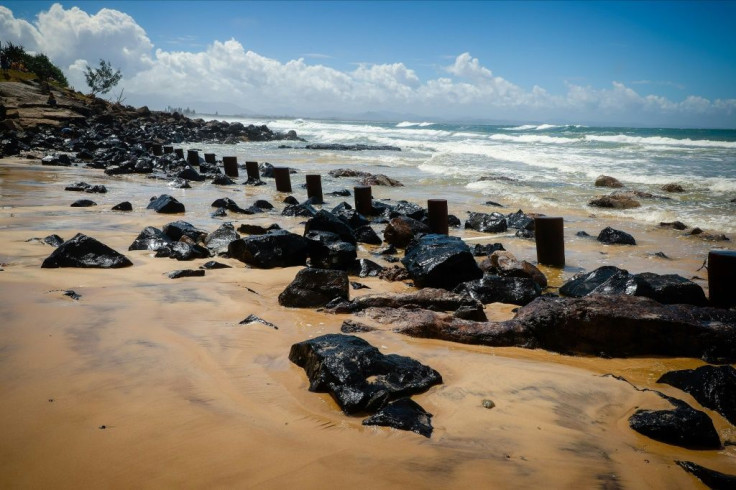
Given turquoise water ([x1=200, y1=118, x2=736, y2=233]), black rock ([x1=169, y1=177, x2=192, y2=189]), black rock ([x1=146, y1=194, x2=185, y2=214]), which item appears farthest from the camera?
black rock ([x1=169, y1=177, x2=192, y2=189])

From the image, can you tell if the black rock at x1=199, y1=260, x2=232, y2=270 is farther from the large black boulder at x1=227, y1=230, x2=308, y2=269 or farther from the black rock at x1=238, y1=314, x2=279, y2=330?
the black rock at x1=238, y1=314, x2=279, y2=330

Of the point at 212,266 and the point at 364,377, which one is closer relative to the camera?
the point at 364,377

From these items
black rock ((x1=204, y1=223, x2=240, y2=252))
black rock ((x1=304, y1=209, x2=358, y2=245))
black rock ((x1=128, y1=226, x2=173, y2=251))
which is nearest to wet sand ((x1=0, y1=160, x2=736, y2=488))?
black rock ((x1=128, y1=226, x2=173, y2=251))

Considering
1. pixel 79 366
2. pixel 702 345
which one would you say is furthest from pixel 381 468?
pixel 702 345

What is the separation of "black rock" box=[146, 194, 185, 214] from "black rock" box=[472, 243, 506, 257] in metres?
6.23

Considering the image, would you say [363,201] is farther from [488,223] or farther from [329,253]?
[329,253]

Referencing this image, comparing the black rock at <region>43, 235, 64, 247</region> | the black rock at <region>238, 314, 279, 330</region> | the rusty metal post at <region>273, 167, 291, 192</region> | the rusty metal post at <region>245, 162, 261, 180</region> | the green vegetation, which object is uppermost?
the green vegetation

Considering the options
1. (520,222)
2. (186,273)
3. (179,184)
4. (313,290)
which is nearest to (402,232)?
(520,222)

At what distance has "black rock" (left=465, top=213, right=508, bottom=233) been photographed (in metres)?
8.90

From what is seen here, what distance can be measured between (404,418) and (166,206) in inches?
333

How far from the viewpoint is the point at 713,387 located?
2912 millimetres

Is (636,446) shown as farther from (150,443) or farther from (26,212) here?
(26,212)

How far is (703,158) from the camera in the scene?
2503 centimetres

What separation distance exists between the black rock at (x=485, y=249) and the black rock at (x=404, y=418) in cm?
493
